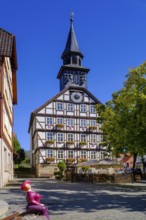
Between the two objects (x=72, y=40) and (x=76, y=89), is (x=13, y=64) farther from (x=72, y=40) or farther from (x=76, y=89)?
(x=72, y=40)

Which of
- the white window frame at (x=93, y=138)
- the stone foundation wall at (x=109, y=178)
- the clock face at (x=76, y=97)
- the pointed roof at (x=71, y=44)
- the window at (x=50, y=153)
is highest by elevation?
the pointed roof at (x=71, y=44)

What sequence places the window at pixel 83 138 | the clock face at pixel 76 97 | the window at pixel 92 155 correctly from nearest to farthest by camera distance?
the window at pixel 92 155, the clock face at pixel 76 97, the window at pixel 83 138

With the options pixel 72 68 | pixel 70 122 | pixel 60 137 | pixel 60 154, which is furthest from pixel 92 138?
pixel 72 68

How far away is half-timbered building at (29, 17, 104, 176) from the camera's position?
5138cm

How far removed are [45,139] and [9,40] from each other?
99.1 feet

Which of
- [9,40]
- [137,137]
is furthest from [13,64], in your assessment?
[137,137]

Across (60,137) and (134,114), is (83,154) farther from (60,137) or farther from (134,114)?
(134,114)

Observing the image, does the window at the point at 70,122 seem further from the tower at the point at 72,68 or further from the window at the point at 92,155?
the tower at the point at 72,68

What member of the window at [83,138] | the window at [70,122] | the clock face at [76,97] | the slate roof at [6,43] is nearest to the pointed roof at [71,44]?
the clock face at [76,97]

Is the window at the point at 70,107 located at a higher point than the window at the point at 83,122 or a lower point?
higher

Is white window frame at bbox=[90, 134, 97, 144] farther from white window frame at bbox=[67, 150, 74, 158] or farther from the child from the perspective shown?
the child

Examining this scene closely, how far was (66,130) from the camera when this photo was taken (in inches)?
2083

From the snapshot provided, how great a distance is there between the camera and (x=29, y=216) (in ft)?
24.9

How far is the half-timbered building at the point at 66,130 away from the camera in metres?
51.4
